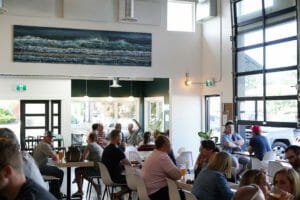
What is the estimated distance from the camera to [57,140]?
1415 cm

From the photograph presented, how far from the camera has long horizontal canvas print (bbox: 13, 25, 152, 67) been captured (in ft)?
31.1

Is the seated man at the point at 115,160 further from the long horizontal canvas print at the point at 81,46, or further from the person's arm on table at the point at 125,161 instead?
the long horizontal canvas print at the point at 81,46

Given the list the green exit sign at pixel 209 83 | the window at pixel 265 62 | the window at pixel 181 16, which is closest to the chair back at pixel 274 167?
the window at pixel 265 62

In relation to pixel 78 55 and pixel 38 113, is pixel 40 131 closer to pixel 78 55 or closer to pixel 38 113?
pixel 38 113

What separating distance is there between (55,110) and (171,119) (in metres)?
5.68

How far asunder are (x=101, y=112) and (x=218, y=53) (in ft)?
23.9

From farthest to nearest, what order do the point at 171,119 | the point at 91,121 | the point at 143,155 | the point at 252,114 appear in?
the point at 91,121
the point at 171,119
the point at 252,114
the point at 143,155

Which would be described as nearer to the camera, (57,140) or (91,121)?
(57,140)

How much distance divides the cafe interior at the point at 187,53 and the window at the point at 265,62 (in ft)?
0.07

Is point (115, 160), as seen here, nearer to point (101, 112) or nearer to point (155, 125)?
point (155, 125)

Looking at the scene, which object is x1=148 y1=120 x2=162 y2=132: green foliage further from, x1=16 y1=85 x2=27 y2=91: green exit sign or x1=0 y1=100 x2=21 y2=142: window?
x1=0 y1=100 x2=21 y2=142: window

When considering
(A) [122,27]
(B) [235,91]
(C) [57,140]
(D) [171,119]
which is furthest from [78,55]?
(C) [57,140]

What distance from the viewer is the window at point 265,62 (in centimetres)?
798

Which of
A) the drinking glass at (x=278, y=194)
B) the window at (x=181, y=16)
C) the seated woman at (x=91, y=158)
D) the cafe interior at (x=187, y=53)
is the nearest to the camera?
the drinking glass at (x=278, y=194)
